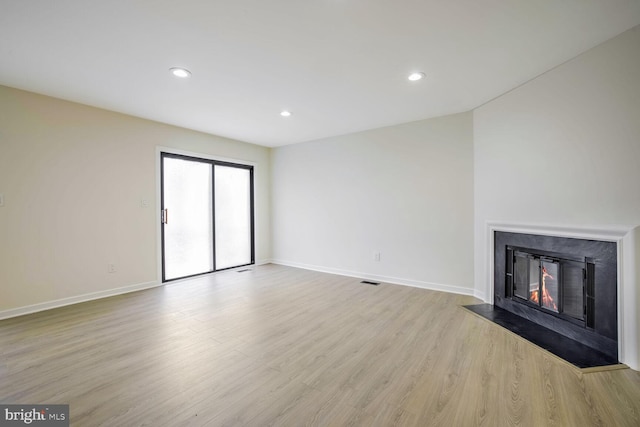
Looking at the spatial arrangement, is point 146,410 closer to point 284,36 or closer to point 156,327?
point 156,327

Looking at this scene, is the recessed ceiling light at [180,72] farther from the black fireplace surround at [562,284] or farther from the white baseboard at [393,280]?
the black fireplace surround at [562,284]

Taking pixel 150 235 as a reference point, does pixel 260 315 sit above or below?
below

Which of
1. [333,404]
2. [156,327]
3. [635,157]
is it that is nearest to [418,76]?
[635,157]

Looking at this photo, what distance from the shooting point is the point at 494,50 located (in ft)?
7.36

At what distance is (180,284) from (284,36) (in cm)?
384

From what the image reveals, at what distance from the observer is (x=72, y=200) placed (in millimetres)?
3330

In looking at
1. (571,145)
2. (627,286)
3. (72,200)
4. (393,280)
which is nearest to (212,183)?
(72,200)

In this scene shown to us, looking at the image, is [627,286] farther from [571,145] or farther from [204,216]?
[204,216]

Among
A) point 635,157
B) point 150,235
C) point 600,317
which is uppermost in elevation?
point 635,157

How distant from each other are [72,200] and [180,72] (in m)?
2.26

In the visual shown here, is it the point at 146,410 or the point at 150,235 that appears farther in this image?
the point at 150,235

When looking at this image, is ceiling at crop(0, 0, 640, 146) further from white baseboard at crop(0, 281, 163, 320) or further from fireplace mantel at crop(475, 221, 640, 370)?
white baseboard at crop(0, 281, 163, 320)

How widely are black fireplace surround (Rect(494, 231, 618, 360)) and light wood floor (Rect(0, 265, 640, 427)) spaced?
436mm

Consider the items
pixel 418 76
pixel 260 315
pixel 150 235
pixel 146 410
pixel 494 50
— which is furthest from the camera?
pixel 150 235
